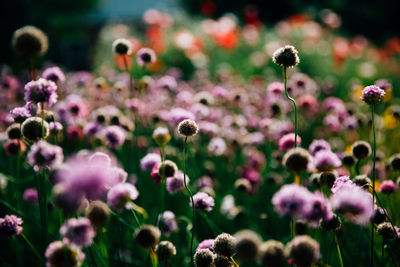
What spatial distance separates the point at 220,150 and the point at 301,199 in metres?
1.79

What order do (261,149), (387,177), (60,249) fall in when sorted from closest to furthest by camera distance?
(60,249)
(387,177)
(261,149)

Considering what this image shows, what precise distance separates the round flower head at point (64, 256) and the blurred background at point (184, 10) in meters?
10.4

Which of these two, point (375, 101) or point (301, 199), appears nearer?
point (301, 199)

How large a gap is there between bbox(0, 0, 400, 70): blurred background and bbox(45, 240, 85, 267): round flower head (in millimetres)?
10353

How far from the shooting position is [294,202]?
85cm

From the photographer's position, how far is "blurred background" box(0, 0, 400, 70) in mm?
11297

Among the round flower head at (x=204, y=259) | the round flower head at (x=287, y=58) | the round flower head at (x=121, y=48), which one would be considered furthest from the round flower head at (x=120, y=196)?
the round flower head at (x=121, y=48)

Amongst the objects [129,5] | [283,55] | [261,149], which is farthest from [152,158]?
[129,5]

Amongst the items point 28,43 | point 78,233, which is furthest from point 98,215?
point 28,43

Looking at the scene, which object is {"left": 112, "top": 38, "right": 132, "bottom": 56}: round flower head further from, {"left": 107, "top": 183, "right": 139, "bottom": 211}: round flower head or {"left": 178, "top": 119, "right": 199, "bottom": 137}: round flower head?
{"left": 107, "top": 183, "right": 139, "bottom": 211}: round flower head

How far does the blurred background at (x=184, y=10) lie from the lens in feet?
37.1

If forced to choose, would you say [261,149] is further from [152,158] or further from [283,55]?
[283,55]

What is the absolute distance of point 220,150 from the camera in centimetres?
263

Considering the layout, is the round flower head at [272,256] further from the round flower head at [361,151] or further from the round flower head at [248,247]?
the round flower head at [361,151]
